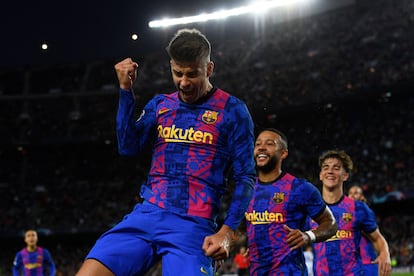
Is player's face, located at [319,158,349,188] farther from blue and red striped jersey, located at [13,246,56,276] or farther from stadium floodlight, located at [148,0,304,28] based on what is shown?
stadium floodlight, located at [148,0,304,28]

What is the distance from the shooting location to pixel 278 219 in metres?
5.62

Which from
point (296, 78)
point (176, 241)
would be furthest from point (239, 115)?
point (296, 78)

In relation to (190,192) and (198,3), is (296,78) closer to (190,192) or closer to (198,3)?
(198,3)

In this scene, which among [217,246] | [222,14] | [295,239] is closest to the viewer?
[217,246]

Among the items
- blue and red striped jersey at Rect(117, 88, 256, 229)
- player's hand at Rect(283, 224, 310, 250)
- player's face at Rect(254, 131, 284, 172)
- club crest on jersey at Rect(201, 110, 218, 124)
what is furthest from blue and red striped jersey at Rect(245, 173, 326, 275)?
club crest on jersey at Rect(201, 110, 218, 124)

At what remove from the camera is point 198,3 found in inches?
1654

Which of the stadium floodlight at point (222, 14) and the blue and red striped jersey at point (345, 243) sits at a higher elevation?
the stadium floodlight at point (222, 14)

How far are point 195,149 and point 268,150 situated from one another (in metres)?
2.26

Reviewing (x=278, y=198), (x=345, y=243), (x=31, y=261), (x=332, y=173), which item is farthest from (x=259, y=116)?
(x=278, y=198)

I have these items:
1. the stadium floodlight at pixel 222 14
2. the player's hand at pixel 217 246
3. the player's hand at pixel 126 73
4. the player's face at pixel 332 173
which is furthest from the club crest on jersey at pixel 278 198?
the stadium floodlight at pixel 222 14

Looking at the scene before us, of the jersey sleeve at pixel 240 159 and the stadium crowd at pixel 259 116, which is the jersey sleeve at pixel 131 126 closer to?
the jersey sleeve at pixel 240 159

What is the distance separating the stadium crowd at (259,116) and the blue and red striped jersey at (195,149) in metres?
23.9

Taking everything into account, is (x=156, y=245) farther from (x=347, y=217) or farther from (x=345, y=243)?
(x=347, y=217)

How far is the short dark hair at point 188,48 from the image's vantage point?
11.4ft
